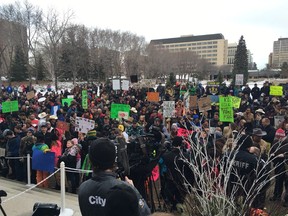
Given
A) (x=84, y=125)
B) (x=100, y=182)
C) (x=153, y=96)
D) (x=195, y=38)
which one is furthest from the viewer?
(x=195, y=38)

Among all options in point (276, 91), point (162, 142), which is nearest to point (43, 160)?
point (162, 142)

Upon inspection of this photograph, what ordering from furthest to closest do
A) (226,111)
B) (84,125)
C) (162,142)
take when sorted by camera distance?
(226,111)
(84,125)
(162,142)

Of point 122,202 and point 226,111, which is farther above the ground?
point 122,202

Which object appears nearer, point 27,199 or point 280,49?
point 27,199

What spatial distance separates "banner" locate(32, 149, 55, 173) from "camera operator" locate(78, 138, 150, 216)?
18.8 ft

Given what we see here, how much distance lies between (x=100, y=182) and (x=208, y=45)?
551ft

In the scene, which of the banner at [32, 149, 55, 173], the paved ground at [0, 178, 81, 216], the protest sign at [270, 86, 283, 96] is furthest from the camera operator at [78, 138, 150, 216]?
the protest sign at [270, 86, 283, 96]

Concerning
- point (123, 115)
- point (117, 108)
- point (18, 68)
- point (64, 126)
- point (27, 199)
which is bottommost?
point (27, 199)

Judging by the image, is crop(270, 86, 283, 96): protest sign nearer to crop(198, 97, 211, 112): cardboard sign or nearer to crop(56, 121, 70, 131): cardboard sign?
crop(198, 97, 211, 112): cardboard sign

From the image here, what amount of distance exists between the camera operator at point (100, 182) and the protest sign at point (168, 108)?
8.91 m

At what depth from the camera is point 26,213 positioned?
6.41m

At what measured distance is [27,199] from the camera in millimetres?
7180

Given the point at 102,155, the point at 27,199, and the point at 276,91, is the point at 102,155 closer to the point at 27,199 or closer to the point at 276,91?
the point at 27,199

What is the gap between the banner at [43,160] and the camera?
8.02 m
